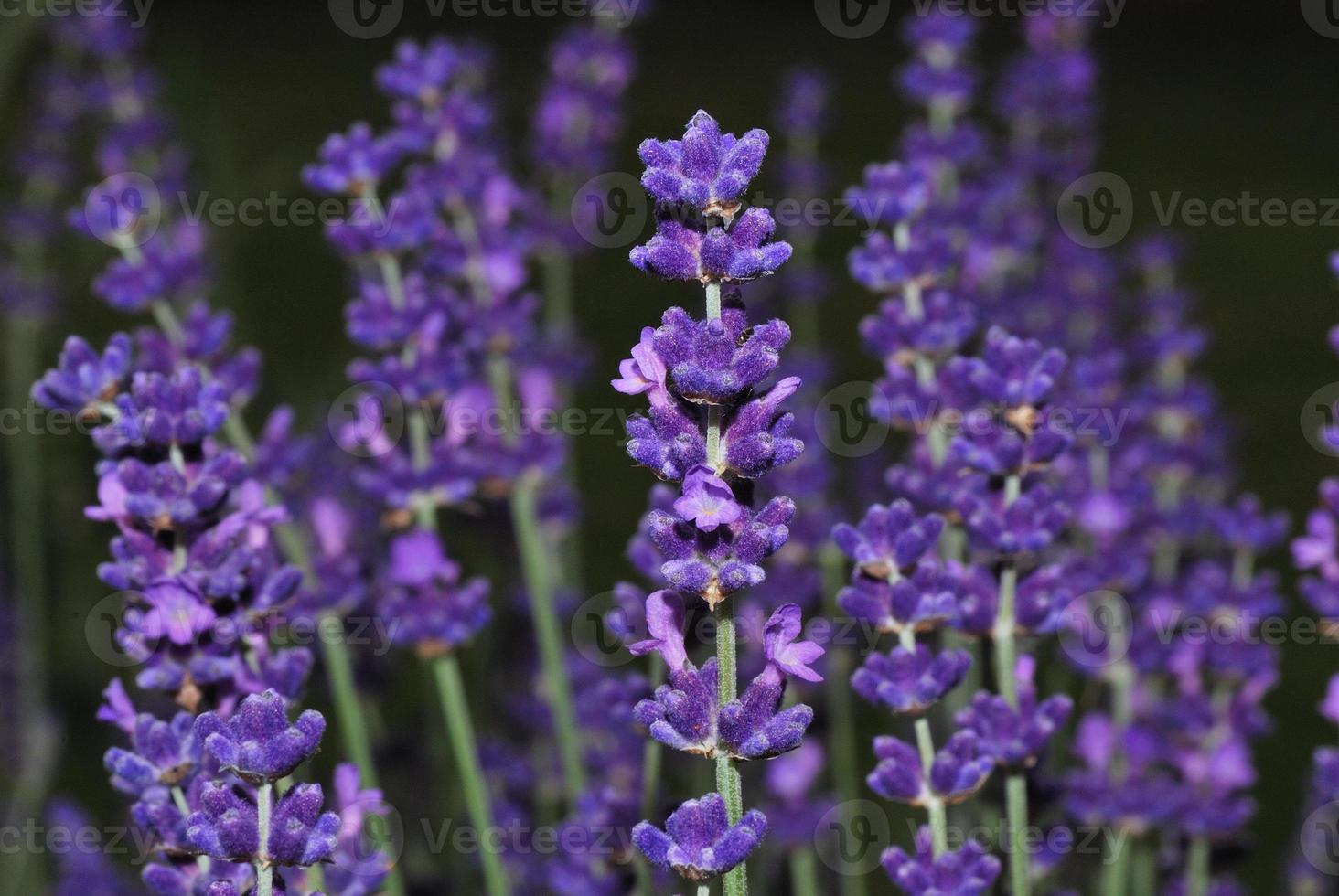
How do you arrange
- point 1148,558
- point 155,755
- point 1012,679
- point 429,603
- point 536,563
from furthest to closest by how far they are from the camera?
1. point 1148,558
2. point 536,563
3. point 429,603
4. point 1012,679
5. point 155,755

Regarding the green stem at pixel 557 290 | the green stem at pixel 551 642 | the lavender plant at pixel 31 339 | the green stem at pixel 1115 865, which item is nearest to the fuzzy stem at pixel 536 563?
the green stem at pixel 551 642

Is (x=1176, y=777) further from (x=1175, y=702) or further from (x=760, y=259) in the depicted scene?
(x=760, y=259)

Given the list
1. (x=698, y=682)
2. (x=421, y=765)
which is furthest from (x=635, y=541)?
(x=421, y=765)

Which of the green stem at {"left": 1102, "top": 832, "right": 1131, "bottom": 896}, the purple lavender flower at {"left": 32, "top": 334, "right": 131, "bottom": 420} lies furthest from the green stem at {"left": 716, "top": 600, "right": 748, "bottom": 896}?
the green stem at {"left": 1102, "top": 832, "right": 1131, "bottom": 896}

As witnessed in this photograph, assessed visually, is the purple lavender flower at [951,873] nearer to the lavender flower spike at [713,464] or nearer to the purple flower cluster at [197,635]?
the lavender flower spike at [713,464]

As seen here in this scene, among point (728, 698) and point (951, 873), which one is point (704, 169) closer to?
point (728, 698)

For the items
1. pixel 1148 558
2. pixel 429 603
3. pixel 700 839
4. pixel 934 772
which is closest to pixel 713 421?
pixel 700 839

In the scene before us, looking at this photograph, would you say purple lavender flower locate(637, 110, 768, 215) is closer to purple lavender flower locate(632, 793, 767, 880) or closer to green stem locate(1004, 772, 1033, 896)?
purple lavender flower locate(632, 793, 767, 880)
